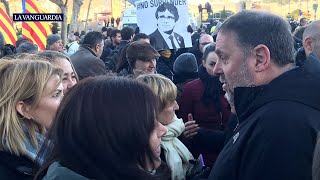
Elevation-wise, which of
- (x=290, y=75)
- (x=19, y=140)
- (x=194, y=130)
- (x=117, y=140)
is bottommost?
(x=194, y=130)

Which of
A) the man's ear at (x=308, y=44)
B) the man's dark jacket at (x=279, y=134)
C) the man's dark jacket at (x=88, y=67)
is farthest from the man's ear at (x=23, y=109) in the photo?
the man's ear at (x=308, y=44)

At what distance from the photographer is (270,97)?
2125mm

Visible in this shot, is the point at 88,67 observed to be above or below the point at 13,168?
above

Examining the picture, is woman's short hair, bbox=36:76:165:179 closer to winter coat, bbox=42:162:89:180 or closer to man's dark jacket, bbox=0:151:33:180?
winter coat, bbox=42:162:89:180

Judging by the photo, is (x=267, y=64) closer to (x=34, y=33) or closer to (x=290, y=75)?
(x=290, y=75)

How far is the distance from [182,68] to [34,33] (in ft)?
12.5

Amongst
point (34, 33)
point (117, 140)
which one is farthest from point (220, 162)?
point (34, 33)

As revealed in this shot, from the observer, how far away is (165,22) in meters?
7.48

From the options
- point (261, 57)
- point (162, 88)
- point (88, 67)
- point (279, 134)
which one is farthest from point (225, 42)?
point (88, 67)

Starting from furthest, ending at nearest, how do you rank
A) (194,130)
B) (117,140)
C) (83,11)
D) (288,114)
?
(83,11) → (194,130) → (288,114) → (117,140)

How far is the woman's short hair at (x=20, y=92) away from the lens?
2.42m

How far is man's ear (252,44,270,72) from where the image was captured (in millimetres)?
2266

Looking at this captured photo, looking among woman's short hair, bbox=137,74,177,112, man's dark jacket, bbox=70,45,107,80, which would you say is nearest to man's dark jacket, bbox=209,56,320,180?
woman's short hair, bbox=137,74,177,112

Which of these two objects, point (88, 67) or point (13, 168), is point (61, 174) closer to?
point (13, 168)
